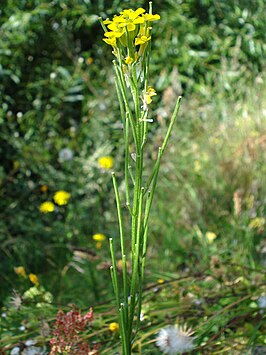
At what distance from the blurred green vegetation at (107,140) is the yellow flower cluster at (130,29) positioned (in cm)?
132

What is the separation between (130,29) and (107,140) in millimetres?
2887

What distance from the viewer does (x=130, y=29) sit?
136 centimetres

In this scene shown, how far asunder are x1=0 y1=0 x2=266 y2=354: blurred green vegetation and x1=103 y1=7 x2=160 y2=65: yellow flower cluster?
1.32 metres

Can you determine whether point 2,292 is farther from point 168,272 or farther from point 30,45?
point 30,45

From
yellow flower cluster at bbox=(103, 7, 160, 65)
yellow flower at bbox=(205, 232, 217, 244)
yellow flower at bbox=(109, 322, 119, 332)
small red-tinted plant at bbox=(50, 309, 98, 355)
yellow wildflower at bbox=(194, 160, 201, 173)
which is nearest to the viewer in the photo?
yellow flower cluster at bbox=(103, 7, 160, 65)

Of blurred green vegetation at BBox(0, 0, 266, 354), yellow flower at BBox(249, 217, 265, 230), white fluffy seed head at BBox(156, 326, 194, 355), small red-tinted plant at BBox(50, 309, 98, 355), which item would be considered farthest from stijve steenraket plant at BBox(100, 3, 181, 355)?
yellow flower at BBox(249, 217, 265, 230)

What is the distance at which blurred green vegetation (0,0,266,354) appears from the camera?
325cm

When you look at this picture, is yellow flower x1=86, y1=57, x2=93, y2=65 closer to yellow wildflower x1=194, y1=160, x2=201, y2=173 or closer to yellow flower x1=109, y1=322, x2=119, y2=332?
yellow wildflower x1=194, y1=160, x2=201, y2=173

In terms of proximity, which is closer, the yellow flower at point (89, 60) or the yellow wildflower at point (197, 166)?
the yellow wildflower at point (197, 166)

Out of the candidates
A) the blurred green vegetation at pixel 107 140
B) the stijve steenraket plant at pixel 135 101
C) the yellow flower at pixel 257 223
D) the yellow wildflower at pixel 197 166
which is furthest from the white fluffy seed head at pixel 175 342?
the yellow wildflower at pixel 197 166

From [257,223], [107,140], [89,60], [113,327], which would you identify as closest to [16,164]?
[107,140]

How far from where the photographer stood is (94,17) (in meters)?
4.47

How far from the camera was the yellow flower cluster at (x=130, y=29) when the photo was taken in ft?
4.45

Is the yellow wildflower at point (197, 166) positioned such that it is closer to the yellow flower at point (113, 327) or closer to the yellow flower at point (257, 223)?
the yellow flower at point (257, 223)
